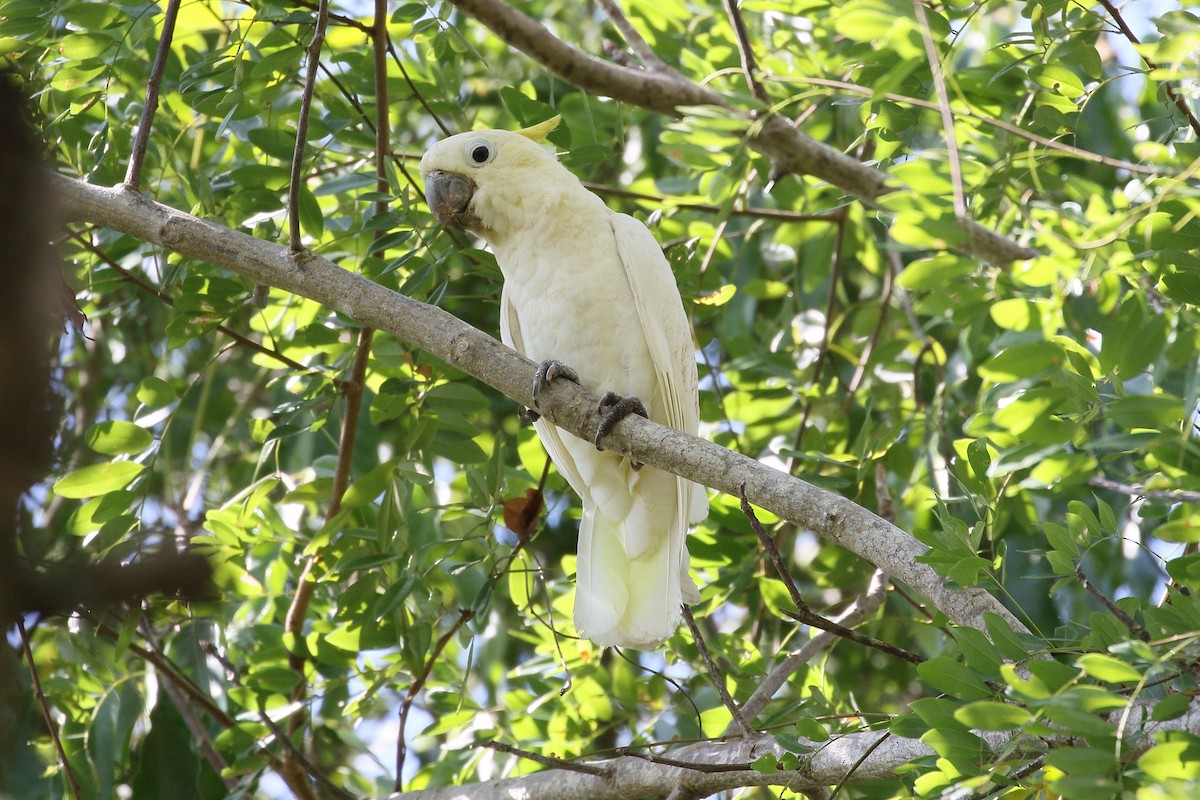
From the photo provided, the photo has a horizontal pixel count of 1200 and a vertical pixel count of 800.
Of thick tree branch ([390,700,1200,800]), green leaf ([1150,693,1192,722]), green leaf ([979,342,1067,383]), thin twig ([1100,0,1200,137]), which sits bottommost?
thick tree branch ([390,700,1200,800])

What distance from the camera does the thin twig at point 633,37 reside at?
8.52ft

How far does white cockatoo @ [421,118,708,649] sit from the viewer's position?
240cm

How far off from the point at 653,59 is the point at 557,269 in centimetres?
63

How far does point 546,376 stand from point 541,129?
0.65 m

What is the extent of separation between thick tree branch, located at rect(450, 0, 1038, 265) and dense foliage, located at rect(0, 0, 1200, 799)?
0.11 m

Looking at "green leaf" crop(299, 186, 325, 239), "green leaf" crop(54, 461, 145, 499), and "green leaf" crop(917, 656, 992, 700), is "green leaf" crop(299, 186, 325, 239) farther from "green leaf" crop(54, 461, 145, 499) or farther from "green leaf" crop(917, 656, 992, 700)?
"green leaf" crop(917, 656, 992, 700)

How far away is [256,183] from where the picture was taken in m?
2.39

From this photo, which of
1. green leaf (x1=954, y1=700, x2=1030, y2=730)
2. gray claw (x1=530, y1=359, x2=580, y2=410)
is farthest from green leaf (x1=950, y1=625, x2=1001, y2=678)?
gray claw (x1=530, y1=359, x2=580, y2=410)

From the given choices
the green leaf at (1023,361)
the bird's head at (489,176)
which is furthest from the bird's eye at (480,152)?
the green leaf at (1023,361)

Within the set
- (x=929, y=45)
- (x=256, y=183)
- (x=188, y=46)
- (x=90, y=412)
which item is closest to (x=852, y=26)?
(x=929, y=45)

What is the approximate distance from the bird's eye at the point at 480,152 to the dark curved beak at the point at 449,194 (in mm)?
46

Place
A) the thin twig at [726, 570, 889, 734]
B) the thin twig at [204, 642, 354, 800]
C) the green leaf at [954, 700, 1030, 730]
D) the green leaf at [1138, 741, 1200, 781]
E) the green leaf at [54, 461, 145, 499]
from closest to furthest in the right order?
the green leaf at [1138, 741, 1200, 781] < the green leaf at [954, 700, 1030, 730] < the green leaf at [54, 461, 145, 499] < the thin twig at [726, 570, 889, 734] < the thin twig at [204, 642, 354, 800]

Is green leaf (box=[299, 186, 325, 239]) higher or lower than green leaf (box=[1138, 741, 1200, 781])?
higher

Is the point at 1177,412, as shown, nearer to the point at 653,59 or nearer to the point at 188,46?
the point at 653,59
